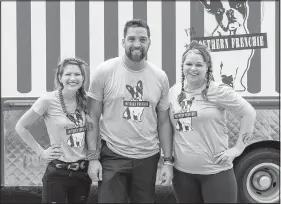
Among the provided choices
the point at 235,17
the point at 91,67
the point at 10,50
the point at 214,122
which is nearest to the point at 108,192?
the point at 214,122

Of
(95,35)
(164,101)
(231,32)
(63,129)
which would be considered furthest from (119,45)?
(63,129)

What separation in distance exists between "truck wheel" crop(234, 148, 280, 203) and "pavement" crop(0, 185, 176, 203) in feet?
3.01

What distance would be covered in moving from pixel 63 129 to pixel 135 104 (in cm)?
53

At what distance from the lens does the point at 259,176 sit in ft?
15.6

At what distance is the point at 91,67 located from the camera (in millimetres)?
4422

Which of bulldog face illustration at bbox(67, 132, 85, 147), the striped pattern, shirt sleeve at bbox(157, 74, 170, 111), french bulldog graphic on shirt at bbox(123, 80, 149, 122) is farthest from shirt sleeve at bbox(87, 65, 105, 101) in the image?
the striped pattern

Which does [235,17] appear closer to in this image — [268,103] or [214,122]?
[268,103]

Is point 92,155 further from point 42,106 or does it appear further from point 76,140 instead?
point 42,106

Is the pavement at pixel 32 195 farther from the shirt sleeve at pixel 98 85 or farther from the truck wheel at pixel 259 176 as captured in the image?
the shirt sleeve at pixel 98 85

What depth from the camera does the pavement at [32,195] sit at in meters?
5.04

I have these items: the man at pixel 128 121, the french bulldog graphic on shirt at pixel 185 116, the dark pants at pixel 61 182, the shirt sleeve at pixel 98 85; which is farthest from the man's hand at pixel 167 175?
the shirt sleeve at pixel 98 85

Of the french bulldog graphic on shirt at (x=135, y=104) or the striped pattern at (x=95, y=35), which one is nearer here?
the french bulldog graphic on shirt at (x=135, y=104)

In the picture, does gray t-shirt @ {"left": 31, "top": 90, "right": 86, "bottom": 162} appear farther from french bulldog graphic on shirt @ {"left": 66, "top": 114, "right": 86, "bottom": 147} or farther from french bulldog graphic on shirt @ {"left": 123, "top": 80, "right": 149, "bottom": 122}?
french bulldog graphic on shirt @ {"left": 123, "top": 80, "right": 149, "bottom": 122}

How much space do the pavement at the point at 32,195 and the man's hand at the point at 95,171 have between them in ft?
7.72
